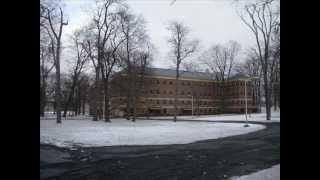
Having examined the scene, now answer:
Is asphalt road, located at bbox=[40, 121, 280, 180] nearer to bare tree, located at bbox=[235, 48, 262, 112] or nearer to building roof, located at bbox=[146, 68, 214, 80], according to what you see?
bare tree, located at bbox=[235, 48, 262, 112]

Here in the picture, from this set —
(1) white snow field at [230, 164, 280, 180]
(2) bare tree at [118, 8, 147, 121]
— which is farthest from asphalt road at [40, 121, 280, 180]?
(2) bare tree at [118, 8, 147, 121]

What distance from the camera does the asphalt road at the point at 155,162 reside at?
1034 centimetres

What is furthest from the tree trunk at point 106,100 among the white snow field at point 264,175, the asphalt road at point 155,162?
the white snow field at point 264,175

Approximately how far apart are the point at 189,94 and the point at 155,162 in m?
38.4

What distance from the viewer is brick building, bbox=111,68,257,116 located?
47.2m

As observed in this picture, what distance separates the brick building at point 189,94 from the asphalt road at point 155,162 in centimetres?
3024

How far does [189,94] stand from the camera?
50.8 metres

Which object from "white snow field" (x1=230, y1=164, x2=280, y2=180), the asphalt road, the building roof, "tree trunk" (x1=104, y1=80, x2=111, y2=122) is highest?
the building roof

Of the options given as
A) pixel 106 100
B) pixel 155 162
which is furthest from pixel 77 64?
pixel 155 162

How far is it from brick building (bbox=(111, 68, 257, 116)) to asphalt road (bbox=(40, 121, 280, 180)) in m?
30.2

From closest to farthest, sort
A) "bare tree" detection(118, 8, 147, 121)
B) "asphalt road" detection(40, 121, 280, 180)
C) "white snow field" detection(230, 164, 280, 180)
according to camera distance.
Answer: "white snow field" detection(230, 164, 280, 180), "asphalt road" detection(40, 121, 280, 180), "bare tree" detection(118, 8, 147, 121)

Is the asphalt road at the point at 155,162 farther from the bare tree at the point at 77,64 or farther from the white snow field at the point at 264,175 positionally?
the bare tree at the point at 77,64

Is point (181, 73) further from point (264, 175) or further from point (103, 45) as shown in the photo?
point (264, 175)
